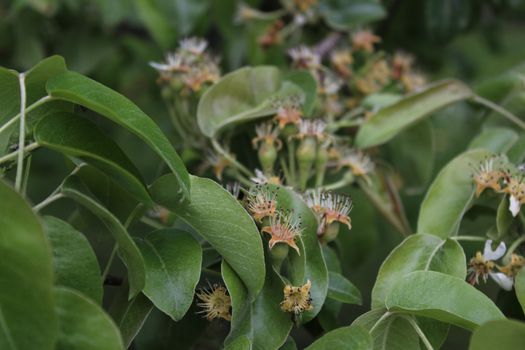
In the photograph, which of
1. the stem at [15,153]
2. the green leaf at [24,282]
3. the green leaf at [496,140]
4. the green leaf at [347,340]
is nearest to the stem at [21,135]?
the stem at [15,153]

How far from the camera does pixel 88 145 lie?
94cm

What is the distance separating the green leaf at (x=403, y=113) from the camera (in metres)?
1.53

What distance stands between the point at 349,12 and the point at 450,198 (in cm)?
75

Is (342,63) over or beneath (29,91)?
beneath

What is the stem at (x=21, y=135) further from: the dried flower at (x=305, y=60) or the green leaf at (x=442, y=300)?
the dried flower at (x=305, y=60)

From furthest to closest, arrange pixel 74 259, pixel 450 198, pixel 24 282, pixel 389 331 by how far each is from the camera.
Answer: pixel 450 198 < pixel 389 331 < pixel 74 259 < pixel 24 282

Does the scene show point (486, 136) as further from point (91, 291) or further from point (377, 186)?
point (91, 291)

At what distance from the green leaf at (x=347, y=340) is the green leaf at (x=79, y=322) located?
10.3 inches

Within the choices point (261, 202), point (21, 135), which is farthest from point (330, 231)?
point (21, 135)

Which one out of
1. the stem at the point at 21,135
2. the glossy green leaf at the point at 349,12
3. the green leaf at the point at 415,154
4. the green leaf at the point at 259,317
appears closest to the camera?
the stem at the point at 21,135

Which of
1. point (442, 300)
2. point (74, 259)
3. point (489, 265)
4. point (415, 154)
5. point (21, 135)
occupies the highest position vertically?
point (21, 135)

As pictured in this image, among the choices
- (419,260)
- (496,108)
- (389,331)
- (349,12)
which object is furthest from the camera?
(349,12)

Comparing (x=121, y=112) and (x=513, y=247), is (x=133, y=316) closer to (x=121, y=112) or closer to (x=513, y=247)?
(x=121, y=112)

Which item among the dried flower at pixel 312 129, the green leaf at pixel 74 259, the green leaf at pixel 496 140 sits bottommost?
the green leaf at pixel 496 140
